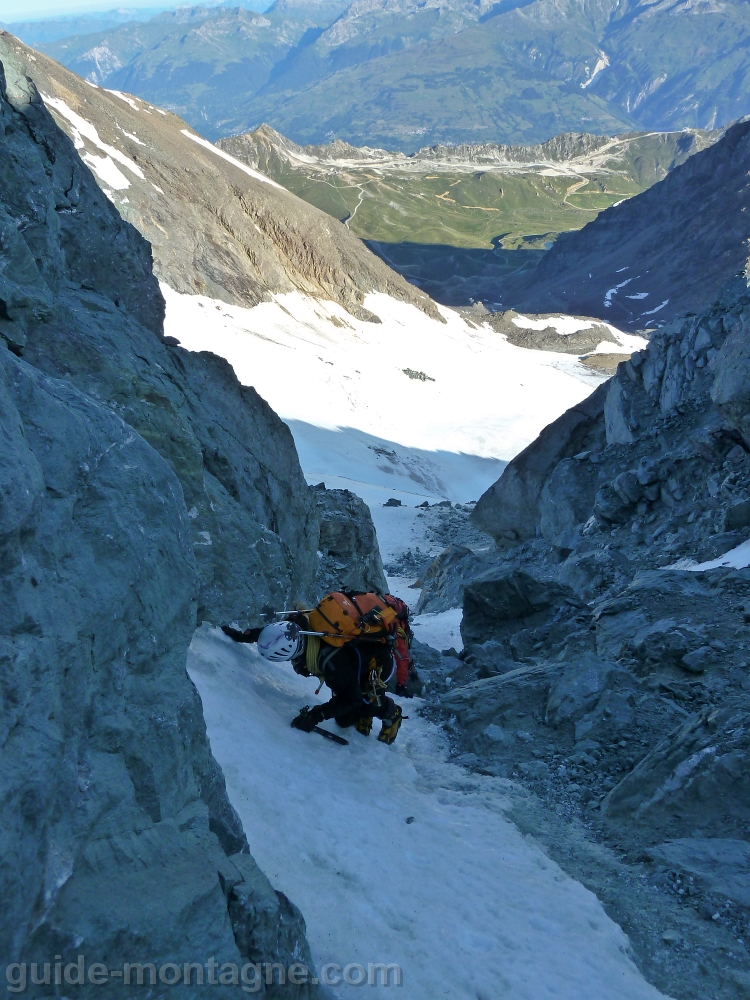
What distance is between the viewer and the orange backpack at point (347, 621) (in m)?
Answer: 5.97

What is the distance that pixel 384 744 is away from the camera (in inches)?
251

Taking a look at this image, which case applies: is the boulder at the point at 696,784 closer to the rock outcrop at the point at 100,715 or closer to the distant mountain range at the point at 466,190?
the rock outcrop at the point at 100,715

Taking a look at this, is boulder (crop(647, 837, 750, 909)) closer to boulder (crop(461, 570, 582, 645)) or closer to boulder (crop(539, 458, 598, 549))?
boulder (crop(461, 570, 582, 645))

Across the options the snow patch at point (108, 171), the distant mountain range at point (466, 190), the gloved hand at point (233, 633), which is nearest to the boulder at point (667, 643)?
the gloved hand at point (233, 633)

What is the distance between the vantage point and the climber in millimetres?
5898

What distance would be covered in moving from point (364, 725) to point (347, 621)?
0.88 metres

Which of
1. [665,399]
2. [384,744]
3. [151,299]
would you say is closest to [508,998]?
[384,744]

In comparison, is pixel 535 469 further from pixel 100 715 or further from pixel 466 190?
pixel 466 190

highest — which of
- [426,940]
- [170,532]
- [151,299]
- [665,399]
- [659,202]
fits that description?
[659,202]

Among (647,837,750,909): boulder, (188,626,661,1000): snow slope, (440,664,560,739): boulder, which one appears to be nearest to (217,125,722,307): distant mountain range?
(440,664,560,739): boulder

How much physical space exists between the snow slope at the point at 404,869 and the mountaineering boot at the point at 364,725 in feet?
0.29

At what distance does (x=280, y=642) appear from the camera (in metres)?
5.85

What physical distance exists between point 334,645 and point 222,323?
36.2 meters

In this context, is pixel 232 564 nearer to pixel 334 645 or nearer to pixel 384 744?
pixel 334 645
